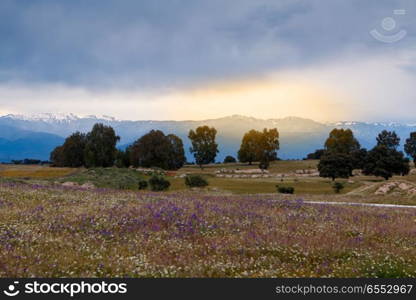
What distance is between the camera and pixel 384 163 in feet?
290

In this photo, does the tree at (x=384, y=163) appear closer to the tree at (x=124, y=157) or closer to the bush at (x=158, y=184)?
the bush at (x=158, y=184)

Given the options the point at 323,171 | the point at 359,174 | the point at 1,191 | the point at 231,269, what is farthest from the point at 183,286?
the point at 359,174

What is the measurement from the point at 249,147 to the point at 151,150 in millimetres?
43158

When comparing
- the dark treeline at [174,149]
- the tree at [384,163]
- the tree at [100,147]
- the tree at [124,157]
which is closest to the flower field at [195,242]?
the tree at [384,163]

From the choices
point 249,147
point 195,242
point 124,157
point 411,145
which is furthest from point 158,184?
point 411,145

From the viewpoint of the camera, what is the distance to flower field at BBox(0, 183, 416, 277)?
971 cm

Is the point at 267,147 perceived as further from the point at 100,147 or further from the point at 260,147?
the point at 100,147

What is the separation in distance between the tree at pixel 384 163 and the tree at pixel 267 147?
1969 inches

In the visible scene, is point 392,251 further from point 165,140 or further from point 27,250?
point 165,140

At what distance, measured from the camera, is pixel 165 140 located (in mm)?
126125

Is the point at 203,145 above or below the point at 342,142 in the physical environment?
below

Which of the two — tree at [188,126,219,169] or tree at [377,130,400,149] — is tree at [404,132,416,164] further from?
tree at [188,126,219,169]

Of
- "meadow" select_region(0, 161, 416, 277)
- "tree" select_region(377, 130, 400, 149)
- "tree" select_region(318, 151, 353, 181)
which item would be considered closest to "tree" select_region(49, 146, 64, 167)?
"tree" select_region(318, 151, 353, 181)

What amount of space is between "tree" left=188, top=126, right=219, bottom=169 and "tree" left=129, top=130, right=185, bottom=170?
16500 mm
